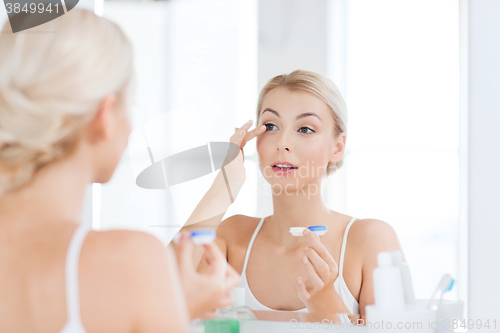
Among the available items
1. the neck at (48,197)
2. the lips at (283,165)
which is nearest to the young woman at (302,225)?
the lips at (283,165)

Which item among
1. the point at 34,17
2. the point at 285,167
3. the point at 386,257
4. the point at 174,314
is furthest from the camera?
the point at 285,167

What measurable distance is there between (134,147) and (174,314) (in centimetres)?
Answer: 67

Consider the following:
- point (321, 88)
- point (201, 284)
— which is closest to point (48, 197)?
point (201, 284)

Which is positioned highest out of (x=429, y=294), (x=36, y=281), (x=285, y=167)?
(x=285, y=167)

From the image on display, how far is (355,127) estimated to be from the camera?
989 mm

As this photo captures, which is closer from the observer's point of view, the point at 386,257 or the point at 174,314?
the point at 174,314

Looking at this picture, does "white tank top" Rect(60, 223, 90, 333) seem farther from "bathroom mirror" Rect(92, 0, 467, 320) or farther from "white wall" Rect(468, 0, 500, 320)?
"white wall" Rect(468, 0, 500, 320)

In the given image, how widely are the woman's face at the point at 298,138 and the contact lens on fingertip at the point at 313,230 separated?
3.5 inches

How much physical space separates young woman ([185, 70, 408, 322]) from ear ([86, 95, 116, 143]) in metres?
0.41

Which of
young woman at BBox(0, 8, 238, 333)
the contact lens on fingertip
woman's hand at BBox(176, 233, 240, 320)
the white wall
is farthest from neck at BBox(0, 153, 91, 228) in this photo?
the white wall

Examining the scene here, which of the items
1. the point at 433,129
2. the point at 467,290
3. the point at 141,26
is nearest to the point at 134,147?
the point at 141,26

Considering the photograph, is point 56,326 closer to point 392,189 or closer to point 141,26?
point 392,189

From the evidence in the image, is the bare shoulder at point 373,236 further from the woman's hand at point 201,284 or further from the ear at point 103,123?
the ear at point 103,123

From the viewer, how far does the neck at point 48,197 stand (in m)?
0.63
